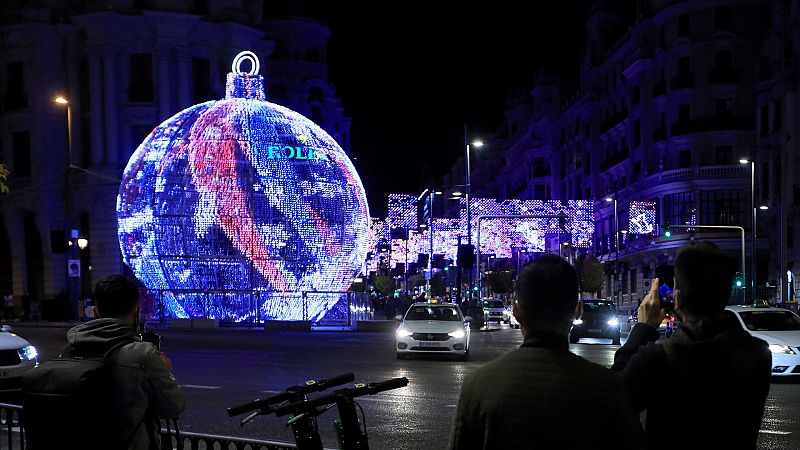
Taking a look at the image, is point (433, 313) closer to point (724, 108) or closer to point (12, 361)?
point (12, 361)

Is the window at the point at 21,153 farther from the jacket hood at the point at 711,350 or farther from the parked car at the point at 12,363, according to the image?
Result: the jacket hood at the point at 711,350

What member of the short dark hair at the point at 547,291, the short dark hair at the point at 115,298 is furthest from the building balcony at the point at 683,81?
the short dark hair at the point at 547,291

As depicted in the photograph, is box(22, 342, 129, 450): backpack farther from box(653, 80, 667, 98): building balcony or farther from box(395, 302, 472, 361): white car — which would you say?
box(653, 80, 667, 98): building balcony

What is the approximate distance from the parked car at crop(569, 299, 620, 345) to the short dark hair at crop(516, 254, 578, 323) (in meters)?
25.1

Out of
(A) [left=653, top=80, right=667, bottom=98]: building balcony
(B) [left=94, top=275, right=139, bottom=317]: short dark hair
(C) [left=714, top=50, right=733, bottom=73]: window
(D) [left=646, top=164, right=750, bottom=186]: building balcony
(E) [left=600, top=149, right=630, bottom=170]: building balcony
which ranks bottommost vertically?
(B) [left=94, top=275, right=139, bottom=317]: short dark hair

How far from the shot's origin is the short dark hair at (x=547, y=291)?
3.30 metres

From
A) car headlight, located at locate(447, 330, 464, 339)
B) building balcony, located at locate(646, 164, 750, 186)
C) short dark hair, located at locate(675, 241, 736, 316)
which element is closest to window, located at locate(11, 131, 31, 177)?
building balcony, located at locate(646, 164, 750, 186)

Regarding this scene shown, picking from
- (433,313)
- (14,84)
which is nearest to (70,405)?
(433,313)

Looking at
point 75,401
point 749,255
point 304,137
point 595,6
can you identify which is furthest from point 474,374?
point 595,6

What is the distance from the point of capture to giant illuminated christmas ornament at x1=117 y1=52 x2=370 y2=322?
1346 inches

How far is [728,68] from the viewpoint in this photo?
58.2m

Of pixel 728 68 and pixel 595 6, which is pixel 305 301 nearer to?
pixel 728 68

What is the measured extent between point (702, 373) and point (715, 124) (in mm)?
57584

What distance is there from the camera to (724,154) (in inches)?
2311
